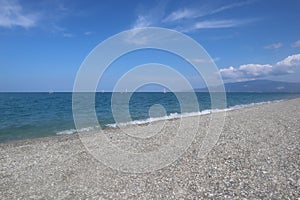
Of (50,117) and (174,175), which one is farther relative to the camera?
(50,117)

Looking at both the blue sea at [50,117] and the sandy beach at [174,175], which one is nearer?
the sandy beach at [174,175]

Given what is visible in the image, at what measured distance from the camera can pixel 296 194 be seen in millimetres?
7191

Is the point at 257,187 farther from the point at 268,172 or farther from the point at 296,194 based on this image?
the point at 268,172

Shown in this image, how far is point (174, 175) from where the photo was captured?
9250mm

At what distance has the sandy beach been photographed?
777cm

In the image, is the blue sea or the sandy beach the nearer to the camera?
the sandy beach

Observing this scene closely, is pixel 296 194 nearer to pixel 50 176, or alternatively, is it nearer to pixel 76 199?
pixel 76 199

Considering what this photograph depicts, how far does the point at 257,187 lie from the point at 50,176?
23.3ft

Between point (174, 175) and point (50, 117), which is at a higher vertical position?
point (50, 117)

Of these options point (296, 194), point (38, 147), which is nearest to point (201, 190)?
point (296, 194)

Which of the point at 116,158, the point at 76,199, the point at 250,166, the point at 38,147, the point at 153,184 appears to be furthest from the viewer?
the point at 38,147

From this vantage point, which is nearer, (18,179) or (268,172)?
(268,172)

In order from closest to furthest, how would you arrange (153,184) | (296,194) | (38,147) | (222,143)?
1. (296,194)
2. (153,184)
3. (222,143)
4. (38,147)

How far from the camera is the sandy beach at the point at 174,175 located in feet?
25.5
